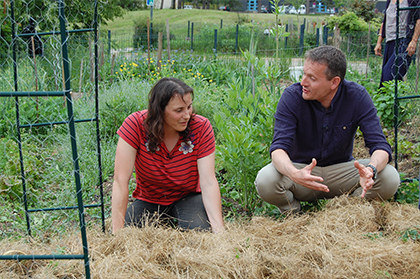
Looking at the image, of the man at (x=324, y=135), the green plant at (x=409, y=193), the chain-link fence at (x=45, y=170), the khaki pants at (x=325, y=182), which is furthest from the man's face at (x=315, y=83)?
the chain-link fence at (x=45, y=170)

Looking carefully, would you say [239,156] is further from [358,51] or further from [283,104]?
[358,51]

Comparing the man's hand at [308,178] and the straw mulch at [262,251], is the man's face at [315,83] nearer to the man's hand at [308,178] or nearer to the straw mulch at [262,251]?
the man's hand at [308,178]

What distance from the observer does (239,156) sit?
96.1 inches

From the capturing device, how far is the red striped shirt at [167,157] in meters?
2.25

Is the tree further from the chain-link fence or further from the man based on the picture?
the man

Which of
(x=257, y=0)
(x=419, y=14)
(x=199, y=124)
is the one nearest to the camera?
(x=199, y=124)

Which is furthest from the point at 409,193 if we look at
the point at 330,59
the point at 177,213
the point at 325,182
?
the point at 177,213

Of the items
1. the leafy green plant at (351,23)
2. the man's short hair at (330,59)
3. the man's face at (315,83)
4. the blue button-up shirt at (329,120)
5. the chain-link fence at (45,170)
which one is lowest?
the chain-link fence at (45,170)

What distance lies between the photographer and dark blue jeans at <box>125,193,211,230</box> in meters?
2.30

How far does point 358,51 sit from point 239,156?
9659 millimetres

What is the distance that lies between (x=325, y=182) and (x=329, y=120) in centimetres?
41

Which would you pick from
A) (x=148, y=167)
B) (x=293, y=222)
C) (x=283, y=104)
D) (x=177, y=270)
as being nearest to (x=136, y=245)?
(x=177, y=270)

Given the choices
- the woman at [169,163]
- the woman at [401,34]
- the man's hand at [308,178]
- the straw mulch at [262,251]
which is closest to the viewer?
the straw mulch at [262,251]

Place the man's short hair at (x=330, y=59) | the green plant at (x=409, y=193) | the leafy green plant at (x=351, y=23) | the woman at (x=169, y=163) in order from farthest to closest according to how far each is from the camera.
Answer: the leafy green plant at (x=351, y=23) < the green plant at (x=409, y=193) < the man's short hair at (x=330, y=59) < the woman at (x=169, y=163)
